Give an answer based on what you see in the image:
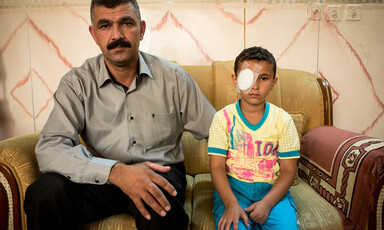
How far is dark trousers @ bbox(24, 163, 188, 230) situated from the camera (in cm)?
97

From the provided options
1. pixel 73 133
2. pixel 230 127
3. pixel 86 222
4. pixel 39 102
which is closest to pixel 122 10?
pixel 73 133

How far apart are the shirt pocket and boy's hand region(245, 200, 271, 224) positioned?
514 millimetres

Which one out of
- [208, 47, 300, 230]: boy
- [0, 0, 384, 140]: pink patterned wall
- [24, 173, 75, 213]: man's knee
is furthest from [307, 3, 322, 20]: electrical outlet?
[24, 173, 75, 213]: man's knee

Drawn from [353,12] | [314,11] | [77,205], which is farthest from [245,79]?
[353,12]

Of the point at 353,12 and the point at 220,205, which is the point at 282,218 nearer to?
the point at 220,205

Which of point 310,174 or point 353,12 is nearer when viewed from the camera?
point 310,174

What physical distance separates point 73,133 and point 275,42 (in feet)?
5.12

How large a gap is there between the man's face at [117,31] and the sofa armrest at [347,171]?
3.54 feet

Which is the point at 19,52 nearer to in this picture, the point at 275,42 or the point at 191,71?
the point at 191,71

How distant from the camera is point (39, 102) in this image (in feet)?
7.11

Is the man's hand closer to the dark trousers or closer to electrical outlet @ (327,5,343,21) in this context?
the dark trousers

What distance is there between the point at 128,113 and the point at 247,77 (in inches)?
23.0

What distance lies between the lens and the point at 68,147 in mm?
1150

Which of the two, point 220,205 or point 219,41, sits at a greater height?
point 219,41
